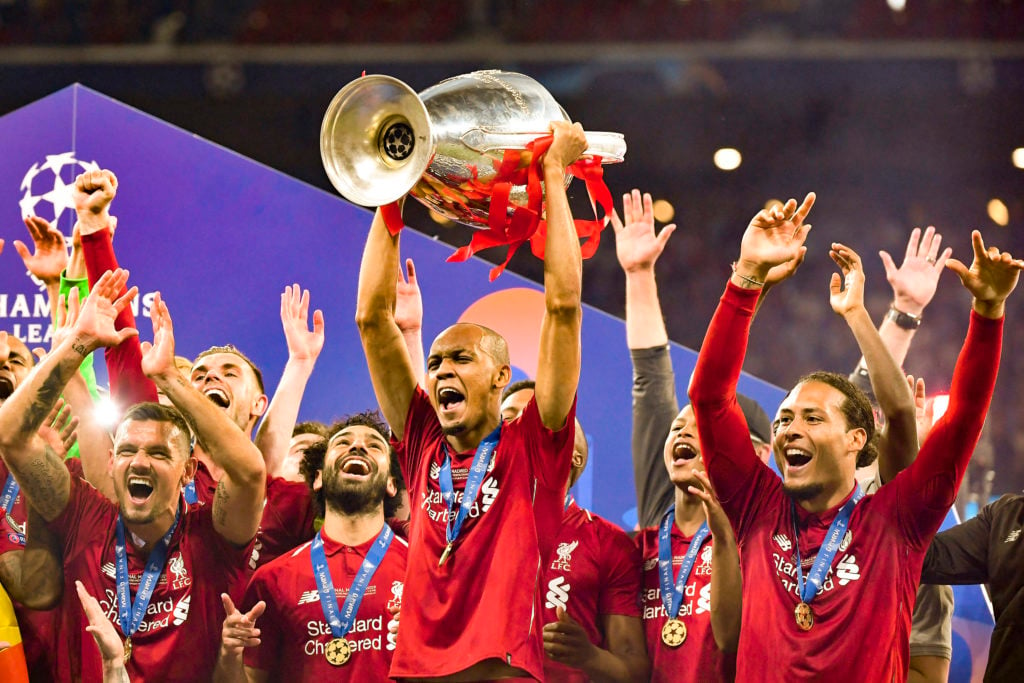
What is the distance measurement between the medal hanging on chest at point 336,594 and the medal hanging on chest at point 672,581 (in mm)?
853

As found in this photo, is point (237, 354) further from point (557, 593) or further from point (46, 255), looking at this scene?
point (557, 593)

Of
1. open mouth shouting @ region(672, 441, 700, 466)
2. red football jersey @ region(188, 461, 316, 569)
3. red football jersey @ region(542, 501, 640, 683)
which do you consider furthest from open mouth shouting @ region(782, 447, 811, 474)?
red football jersey @ region(188, 461, 316, 569)

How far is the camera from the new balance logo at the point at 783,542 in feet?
11.7

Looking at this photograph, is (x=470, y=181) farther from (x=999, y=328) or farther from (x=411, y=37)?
(x=411, y=37)

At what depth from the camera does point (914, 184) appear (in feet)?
24.4

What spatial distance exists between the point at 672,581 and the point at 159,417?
64.4 inches

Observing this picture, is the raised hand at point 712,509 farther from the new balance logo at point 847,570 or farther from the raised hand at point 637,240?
the raised hand at point 637,240

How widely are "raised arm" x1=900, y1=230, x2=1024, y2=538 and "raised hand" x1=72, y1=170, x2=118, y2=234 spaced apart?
94.8 inches

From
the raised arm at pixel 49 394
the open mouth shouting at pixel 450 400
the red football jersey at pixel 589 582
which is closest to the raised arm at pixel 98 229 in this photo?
the raised arm at pixel 49 394

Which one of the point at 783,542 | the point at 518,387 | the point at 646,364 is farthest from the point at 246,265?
the point at 783,542

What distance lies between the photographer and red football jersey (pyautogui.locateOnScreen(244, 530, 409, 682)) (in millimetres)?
3992

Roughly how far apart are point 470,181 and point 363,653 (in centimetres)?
170

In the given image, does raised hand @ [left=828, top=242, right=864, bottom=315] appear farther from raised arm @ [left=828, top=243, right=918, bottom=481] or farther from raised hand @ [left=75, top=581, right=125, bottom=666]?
raised hand @ [left=75, top=581, right=125, bottom=666]

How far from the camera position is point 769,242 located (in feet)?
10.9
